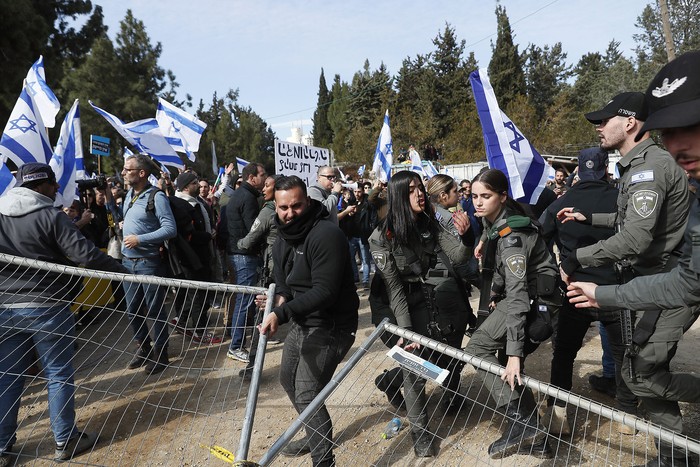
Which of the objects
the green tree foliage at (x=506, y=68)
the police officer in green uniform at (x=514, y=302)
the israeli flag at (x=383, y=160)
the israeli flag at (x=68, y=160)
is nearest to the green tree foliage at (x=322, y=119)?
the green tree foliage at (x=506, y=68)

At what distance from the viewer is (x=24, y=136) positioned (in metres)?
4.70

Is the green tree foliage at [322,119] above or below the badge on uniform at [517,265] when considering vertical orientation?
above

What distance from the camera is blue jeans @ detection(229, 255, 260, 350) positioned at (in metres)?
5.32

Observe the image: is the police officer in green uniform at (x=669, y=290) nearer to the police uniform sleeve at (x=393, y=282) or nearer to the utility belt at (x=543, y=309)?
the utility belt at (x=543, y=309)

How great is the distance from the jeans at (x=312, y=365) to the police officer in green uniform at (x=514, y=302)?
95 cm

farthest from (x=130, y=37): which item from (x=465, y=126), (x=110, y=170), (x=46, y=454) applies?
(x=46, y=454)

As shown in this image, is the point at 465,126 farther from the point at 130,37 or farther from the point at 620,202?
the point at 620,202

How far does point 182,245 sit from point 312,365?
3242mm

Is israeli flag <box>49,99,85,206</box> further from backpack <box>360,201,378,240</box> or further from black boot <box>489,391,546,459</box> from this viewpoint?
black boot <box>489,391,546,459</box>

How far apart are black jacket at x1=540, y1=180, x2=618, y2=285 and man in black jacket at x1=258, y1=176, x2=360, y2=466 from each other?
1814 mm

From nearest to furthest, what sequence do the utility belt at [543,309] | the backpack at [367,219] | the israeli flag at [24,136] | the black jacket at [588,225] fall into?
the utility belt at [543,309] → the black jacket at [588,225] → the israeli flag at [24,136] → the backpack at [367,219]

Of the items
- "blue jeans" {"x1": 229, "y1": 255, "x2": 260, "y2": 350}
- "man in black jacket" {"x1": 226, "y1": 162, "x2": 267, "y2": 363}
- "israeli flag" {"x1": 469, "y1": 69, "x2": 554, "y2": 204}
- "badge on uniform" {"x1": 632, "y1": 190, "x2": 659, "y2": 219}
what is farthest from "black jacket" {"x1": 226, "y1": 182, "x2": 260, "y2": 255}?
"badge on uniform" {"x1": 632, "y1": 190, "x2": 659, "y2": 219}

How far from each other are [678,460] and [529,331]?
1039mm

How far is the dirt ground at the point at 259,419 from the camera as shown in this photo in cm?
330
